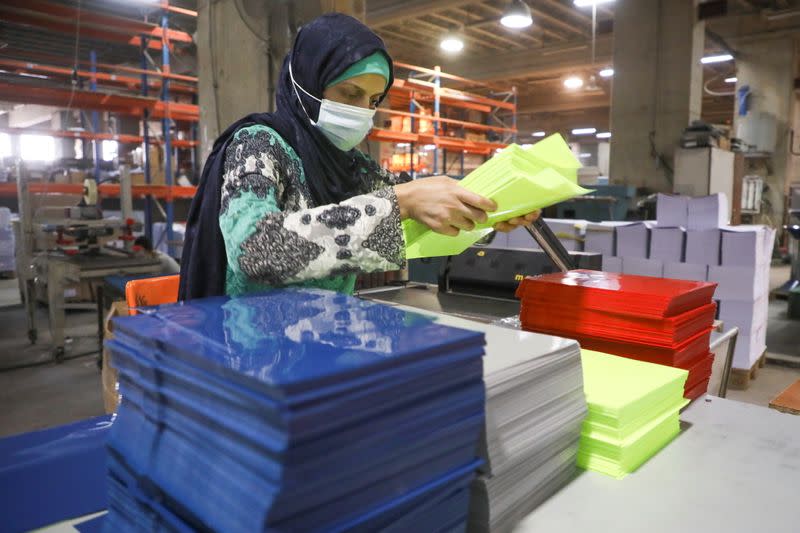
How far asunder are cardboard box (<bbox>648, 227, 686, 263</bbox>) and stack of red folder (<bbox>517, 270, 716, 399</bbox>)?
130 inches

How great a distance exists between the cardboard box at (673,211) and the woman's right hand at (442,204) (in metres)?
4.10

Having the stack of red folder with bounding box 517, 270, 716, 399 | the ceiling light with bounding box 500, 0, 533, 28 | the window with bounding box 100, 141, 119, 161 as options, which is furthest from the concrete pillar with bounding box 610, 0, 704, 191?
the window with bounding box 100, 141, 119, 161

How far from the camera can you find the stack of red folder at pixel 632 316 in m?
1.21

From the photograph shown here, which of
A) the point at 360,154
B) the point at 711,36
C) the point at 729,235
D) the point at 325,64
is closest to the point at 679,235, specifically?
the point at 729,235

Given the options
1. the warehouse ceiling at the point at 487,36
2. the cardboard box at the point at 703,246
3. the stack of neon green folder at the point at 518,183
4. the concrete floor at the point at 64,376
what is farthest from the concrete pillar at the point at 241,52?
the stack of neon green folder at the point at 518,183

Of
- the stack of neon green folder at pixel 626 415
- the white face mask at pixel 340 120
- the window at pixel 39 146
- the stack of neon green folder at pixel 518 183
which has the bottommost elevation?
the stack of neon green folder at pixel 626 415

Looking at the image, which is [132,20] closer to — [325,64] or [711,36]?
[325,64]

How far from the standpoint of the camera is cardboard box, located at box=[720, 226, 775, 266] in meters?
4.05

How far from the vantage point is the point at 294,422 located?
1.49 ft

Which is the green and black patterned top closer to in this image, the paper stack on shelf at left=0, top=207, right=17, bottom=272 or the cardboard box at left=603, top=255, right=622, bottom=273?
the cardboard box at left=603, top=255, right=622, bottom=273

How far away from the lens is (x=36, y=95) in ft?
17.6

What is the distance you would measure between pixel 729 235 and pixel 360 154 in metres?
3.68

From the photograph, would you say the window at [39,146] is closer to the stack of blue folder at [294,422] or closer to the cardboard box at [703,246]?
the cardboard box at [703,246]

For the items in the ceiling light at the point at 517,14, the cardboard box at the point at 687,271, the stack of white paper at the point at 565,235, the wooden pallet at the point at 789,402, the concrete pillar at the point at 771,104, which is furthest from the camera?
the concrete pillar at the point at 771,104
